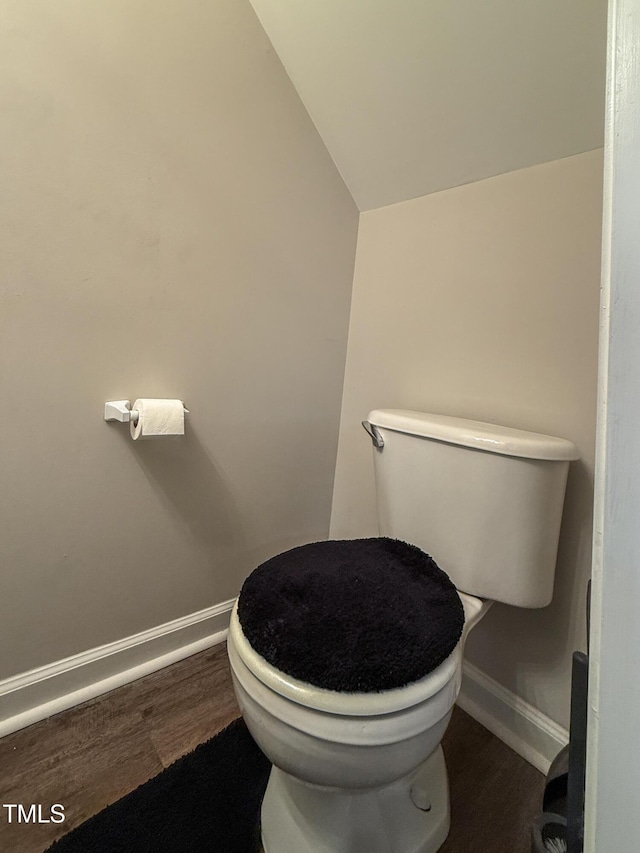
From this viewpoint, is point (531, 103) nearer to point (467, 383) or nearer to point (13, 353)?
point (467, 383)

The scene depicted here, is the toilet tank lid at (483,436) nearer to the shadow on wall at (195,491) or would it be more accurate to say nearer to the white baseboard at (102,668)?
the shadow on wall at (195,491)

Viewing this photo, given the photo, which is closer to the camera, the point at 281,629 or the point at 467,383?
the point at 281,629

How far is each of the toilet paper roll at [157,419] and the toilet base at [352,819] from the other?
2.39ft

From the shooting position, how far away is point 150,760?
97cm

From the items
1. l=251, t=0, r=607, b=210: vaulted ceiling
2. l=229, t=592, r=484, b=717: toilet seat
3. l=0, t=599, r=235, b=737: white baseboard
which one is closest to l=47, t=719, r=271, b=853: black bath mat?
l=0, t=599, r=235, b=737: white baseboard

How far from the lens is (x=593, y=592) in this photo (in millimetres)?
438

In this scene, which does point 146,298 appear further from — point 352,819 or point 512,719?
point 512,719

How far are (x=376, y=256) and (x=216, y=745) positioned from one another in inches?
55.3

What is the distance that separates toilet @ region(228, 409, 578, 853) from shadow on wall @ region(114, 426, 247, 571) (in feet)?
1.37

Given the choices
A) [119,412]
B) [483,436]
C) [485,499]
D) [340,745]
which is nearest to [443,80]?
[483,436]

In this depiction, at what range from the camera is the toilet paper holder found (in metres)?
0.99

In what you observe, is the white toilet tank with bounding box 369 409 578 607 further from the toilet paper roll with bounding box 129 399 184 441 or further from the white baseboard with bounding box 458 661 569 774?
the toilet paper roll with bounding box 129 399 184 441

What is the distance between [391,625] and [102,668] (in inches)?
33.7

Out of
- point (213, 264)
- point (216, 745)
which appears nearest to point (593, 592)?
point (216, 745)
